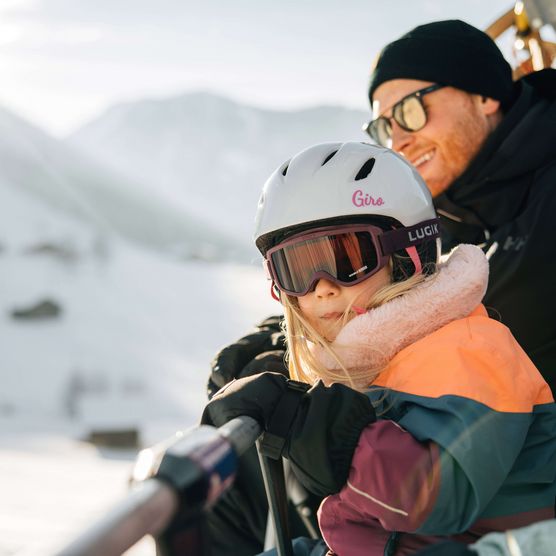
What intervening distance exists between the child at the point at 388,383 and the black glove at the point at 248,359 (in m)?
0.21

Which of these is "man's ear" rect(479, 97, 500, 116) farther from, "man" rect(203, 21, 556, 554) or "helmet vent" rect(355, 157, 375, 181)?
"helmet vent" rect(355, 157, 375, 181)

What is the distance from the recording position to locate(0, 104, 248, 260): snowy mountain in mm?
45156

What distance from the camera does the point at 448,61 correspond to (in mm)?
3309

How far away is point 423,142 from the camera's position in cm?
339

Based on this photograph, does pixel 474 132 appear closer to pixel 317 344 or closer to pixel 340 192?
pixel 340 192

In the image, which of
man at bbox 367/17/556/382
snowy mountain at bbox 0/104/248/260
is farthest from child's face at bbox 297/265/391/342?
snowy mountain at bbox 0/104/248/260

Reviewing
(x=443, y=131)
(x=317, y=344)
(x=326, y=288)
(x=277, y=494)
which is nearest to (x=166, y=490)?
(x=277, y=494)

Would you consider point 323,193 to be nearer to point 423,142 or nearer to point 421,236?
point 421,236

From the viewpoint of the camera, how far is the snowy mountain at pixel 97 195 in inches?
1778

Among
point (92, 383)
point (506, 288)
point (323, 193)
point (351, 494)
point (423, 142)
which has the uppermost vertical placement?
point (92, 383)

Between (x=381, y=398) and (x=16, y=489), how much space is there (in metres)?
7.47

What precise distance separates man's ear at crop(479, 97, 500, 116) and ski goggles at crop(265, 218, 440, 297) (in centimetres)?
139

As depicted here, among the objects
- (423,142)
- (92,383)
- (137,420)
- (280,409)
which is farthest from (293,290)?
(92,383)

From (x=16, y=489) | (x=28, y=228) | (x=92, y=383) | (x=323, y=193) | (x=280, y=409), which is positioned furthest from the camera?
(x=28, y=228)
